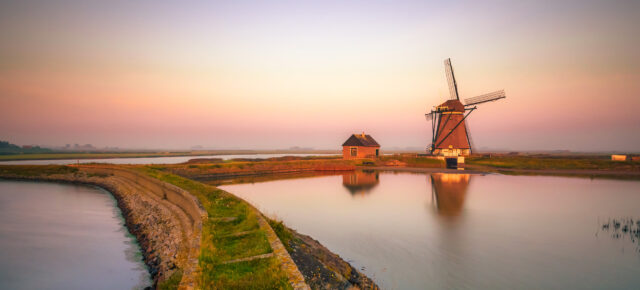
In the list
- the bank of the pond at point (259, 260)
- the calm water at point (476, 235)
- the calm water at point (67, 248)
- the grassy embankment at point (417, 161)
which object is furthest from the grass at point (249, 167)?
the bank of the pond at point (259, 260)

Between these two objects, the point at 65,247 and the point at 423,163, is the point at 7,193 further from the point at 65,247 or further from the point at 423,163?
the point at 423,163

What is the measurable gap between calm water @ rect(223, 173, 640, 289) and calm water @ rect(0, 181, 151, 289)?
29.5 ft

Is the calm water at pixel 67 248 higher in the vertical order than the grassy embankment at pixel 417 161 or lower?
lower

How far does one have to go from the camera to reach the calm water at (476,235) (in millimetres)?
9500

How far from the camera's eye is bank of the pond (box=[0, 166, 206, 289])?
28.3 ft

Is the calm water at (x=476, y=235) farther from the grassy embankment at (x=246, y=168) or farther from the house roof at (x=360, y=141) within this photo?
the house roof at (x=360, y=141)

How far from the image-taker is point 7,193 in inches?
1123

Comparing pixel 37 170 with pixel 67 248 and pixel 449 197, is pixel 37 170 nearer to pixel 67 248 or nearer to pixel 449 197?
pixel 67 248

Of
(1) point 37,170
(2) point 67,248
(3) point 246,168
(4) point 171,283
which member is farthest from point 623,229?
(1) point 37,170

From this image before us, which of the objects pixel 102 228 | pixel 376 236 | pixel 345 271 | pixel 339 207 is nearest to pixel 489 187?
pixel 339 207

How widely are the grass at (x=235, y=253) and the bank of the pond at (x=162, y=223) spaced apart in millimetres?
395

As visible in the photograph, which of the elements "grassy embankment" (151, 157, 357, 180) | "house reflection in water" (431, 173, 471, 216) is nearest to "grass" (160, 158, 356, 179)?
"grassy embankment" (151, 157, 357, 180)

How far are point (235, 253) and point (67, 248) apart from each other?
42.0ft

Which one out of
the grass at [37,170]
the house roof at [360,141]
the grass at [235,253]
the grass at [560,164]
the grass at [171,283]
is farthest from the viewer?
the house roof at [360,141]
